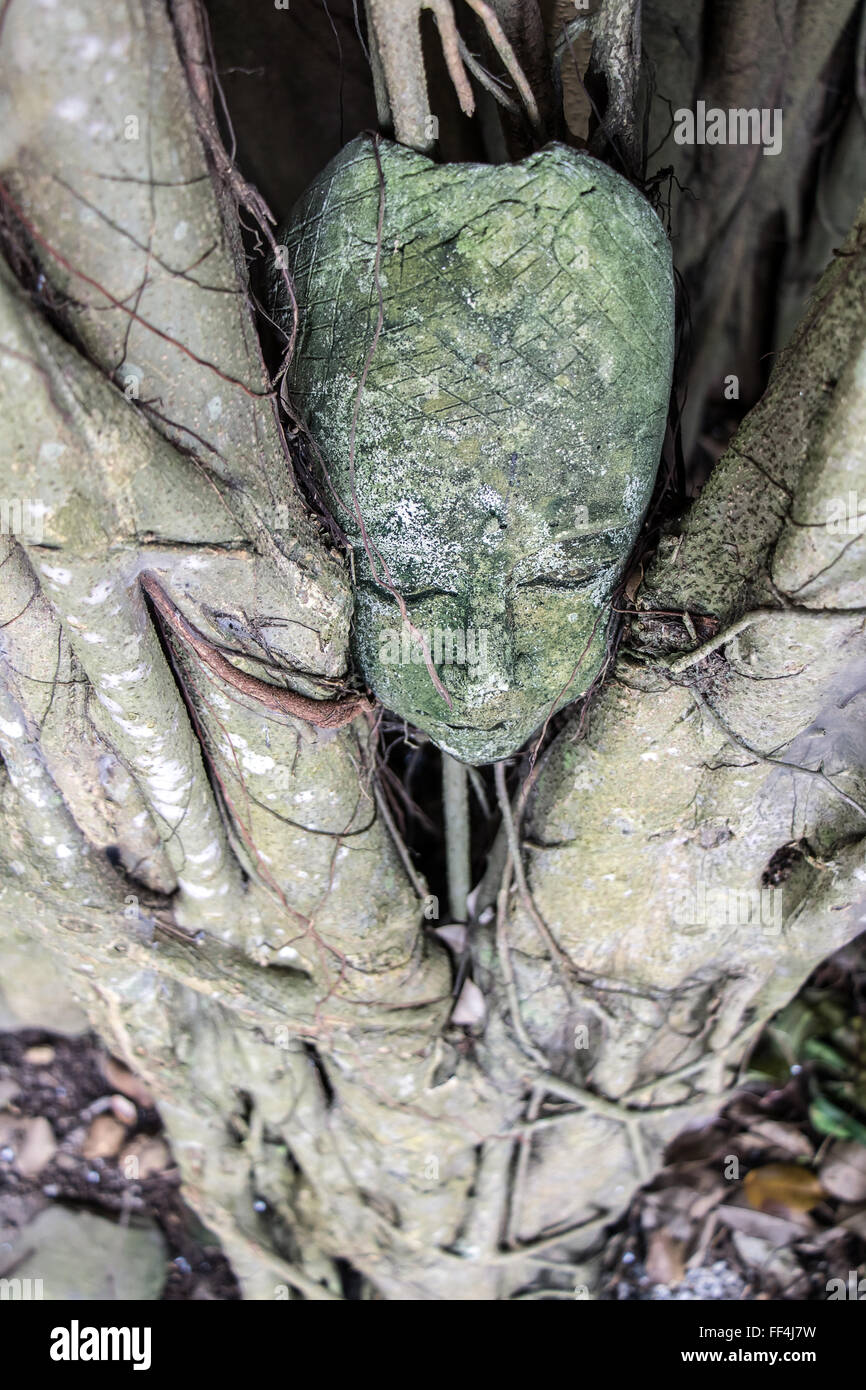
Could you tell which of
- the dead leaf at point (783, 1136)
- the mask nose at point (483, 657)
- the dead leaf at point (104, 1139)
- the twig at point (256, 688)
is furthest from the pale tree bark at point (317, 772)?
the dead leaf at point (783, 1136)

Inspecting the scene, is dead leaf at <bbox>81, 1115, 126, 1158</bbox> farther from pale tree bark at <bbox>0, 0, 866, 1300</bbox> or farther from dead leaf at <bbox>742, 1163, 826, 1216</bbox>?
dead leaf at <bbox>742, 1163, 826, 1216</bbox>

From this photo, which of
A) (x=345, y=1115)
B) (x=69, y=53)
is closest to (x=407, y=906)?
(x=345, y=1115)

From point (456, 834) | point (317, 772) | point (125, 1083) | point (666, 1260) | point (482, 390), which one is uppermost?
point (482, 390)

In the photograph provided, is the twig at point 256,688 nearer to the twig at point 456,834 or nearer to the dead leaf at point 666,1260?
the twig at point 456,834

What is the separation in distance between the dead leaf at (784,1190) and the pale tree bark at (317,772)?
1.28 feet

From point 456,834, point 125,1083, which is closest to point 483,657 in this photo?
point 456,834

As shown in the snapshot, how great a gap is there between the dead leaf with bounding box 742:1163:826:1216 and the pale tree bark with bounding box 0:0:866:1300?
39cm

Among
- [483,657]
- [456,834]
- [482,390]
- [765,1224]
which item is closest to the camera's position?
[482,390]

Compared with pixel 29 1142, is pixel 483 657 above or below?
above

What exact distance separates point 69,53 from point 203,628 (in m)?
0.65

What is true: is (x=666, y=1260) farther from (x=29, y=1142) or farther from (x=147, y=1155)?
(x=29, y=1142)

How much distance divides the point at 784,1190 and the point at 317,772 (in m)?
1.75

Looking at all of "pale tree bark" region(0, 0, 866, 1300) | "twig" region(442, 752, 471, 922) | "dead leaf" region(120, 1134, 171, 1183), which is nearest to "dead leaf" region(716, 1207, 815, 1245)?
"pale tree bark" region(0, 0, 866, 1300)

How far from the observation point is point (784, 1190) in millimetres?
2471
